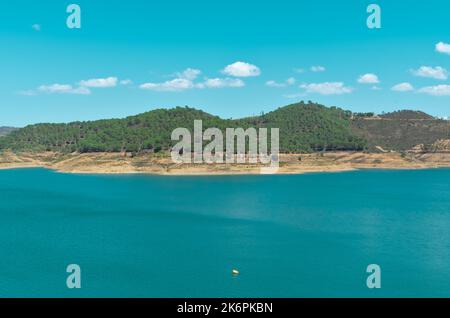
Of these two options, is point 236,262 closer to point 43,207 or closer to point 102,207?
point 102,207

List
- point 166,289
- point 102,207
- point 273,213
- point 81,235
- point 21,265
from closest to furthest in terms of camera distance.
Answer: point 166,289
point 21,265
point 81,235
point 273,213
point 102,207
